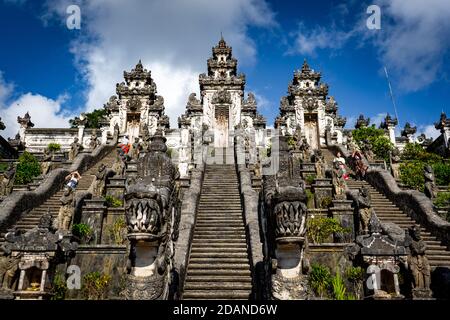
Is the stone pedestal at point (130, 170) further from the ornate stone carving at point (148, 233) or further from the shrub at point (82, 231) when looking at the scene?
the ornate stone carving at point (148, 233)

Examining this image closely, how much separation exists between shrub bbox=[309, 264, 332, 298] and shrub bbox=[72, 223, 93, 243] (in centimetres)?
666

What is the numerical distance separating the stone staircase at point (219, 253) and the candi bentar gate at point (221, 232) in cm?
3

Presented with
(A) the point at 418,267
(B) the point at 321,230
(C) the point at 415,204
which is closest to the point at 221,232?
(B) the point at 321,230

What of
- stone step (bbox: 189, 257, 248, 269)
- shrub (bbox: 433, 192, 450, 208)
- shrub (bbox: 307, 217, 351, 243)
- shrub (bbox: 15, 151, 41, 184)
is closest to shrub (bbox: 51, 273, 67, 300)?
stone step (bbox: 189, 257, 248, 269)

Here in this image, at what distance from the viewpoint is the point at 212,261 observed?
28.0 feet

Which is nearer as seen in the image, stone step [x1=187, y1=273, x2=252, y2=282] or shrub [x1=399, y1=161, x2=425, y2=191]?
stone step [x1=187, y1=273, x2=252, y2=282]

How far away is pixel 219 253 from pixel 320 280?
→ 102 inches

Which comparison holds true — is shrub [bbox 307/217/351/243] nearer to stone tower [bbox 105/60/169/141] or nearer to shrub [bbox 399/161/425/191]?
shrub [bbox 399/161/425/191]

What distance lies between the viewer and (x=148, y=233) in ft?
17.9

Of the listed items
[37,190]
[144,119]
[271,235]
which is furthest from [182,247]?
[144,119]

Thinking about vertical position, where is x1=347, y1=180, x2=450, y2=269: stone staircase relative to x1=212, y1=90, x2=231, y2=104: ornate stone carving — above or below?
below

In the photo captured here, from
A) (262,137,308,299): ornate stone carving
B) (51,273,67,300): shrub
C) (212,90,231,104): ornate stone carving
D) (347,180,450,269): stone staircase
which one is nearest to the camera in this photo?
(262,137,308,299): ornate stone carving

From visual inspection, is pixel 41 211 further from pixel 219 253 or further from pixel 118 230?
pixel 219 253

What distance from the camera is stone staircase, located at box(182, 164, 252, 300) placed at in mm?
7574
